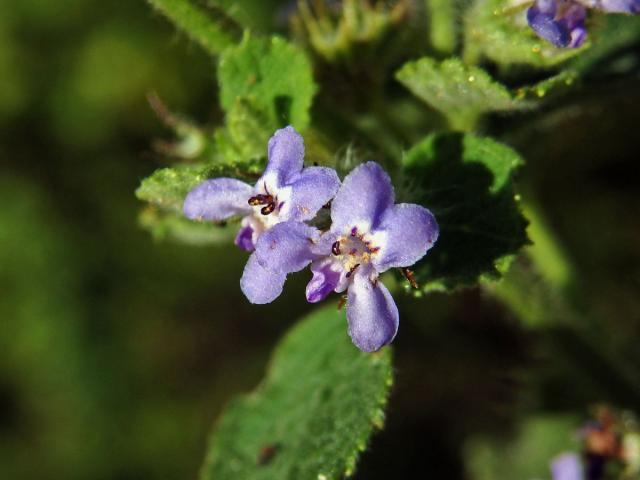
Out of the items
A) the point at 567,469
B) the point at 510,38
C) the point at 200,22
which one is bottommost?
the point at 567,469

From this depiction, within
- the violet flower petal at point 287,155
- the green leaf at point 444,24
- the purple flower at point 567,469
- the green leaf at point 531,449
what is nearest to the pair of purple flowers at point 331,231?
the violet flower petal at point 287,155

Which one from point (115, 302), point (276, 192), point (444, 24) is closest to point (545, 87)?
point (444, 24)

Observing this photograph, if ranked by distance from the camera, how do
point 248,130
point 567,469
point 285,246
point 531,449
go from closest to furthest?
1. point 285,246
2. point 248,130
3. point 567,469
4. point 531,449

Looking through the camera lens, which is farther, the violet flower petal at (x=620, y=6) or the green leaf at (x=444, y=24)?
the green leaf at (x=444, y=24)

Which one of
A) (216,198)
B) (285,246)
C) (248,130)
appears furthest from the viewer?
(248,130)

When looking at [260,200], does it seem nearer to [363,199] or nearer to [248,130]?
[363,199]

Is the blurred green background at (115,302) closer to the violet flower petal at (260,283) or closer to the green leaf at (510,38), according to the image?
the green leaf at (510,38)

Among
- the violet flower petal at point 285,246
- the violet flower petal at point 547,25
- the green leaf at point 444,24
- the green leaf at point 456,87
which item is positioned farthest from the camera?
the green leaf at point 444,24
